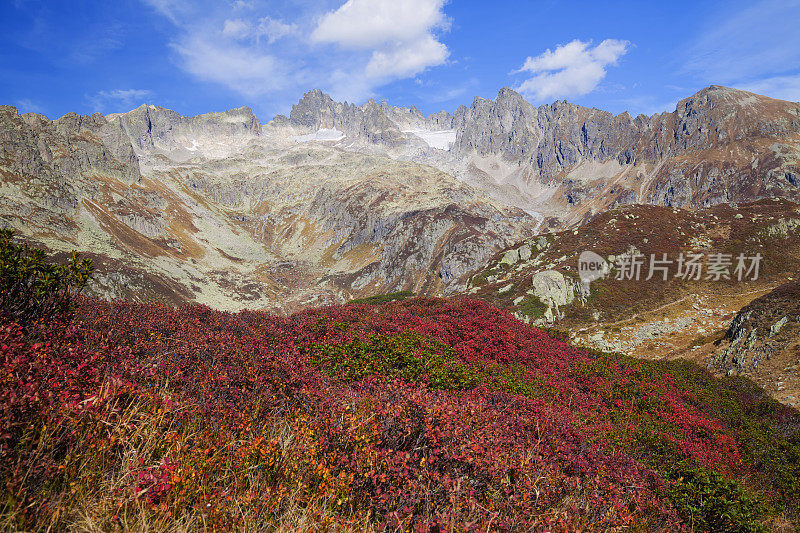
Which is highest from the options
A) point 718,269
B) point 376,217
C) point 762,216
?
point 376,217

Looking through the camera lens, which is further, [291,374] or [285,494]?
[291,374]

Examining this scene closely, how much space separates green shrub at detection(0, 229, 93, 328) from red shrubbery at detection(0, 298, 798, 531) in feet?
1.90

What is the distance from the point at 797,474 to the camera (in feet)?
30.6

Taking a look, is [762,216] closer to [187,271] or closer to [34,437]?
[34,437]

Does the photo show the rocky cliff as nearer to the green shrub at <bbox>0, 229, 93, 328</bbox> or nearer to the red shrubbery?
the red shrubbery

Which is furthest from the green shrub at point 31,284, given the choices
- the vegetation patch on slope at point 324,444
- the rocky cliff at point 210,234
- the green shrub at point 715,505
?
the rocky cliff at point 210,234

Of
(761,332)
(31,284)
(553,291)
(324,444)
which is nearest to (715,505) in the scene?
(324,444)

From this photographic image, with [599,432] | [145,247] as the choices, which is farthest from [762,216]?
[145,247]

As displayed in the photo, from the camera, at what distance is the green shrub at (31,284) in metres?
5.90

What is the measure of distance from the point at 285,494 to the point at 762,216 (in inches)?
2552

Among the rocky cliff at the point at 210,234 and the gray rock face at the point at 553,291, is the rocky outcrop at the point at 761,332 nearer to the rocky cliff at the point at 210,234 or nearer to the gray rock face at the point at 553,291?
the gray rock face at the point at 553,291

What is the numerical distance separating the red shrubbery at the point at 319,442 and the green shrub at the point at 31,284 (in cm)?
58

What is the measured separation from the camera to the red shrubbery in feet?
11.6

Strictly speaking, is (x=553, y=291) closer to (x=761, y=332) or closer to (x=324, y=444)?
(x=761, y=332)
